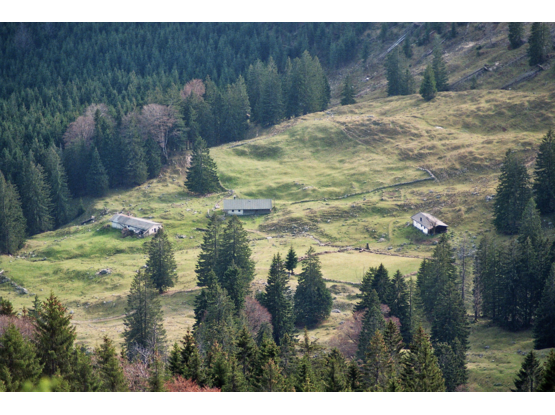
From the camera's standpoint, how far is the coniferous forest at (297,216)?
41844mm

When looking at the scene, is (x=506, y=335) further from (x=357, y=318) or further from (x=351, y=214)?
(x=351, y=214)

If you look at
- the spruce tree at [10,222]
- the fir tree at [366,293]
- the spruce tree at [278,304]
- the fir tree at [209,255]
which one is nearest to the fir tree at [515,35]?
the fir tree at [366,293]

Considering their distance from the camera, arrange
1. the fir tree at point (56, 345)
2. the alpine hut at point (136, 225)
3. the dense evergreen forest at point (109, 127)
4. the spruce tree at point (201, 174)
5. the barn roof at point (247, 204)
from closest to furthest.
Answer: the fir tree at point (56, 345) → the alpine hut at point (136, 225) → the barn roof at point (247, 204) → the spruce tree at point (201, 174) → the dense evergreen forest at point (109, 127)

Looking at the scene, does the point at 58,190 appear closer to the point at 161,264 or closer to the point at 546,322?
the point at 161,264

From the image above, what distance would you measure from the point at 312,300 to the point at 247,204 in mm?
39903

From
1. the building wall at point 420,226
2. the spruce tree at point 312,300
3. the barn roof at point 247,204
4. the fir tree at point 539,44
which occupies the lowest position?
the spruce tree at point 312,300

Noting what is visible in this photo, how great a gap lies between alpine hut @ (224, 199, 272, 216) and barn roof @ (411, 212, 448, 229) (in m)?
28.8

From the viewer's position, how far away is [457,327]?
197 ft

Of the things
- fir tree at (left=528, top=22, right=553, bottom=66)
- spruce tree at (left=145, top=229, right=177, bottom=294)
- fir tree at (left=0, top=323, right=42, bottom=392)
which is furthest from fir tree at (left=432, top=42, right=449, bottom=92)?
fir tree at (left=0, top=323, right=42, bottom=392)

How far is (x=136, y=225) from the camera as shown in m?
101

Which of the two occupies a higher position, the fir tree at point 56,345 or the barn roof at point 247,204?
the fir tree at point 56,345

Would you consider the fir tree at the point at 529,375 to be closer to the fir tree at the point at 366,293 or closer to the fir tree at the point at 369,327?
the fir tree at the point at 369,327

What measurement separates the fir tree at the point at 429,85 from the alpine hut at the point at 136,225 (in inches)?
3007
